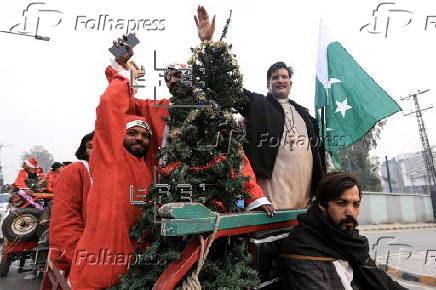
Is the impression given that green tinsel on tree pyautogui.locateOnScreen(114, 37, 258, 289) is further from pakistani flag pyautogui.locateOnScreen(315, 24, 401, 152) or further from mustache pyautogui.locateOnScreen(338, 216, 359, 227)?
pakistani flag pyautogui.locateOnScreen(315, 24, 401, 152)

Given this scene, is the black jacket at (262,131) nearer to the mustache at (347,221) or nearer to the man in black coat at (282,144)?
the man in black coat at (282,144)

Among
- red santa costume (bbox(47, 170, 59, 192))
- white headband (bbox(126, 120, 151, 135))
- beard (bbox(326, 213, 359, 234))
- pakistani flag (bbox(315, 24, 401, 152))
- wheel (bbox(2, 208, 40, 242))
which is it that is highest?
pakistani flag (bbox(315, 24, 401, 152))

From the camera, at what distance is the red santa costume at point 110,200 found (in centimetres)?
193

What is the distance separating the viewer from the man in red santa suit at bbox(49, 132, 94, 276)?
2.42m

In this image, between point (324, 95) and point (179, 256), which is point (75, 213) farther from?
point (324, 95)

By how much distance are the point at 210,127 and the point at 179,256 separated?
74cm

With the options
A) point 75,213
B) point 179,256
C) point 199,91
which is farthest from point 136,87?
point 179,256

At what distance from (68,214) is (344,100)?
9.11ft

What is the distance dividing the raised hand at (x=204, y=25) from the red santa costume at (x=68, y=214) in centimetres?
147

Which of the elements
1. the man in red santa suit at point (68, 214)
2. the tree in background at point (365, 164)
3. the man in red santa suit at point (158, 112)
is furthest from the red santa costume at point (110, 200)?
the tree in background at point (365, 164)

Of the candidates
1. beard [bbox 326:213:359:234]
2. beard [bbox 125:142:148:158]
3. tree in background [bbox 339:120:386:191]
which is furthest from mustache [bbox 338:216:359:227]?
tree in background [bbox 339:120:386:191]

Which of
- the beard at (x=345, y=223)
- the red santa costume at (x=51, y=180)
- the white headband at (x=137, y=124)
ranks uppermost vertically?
the white headband at (x=137, y=124)

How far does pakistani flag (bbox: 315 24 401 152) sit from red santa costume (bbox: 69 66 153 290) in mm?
1956

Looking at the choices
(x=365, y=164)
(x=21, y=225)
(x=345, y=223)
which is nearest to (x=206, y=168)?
(x=345, y=223)
